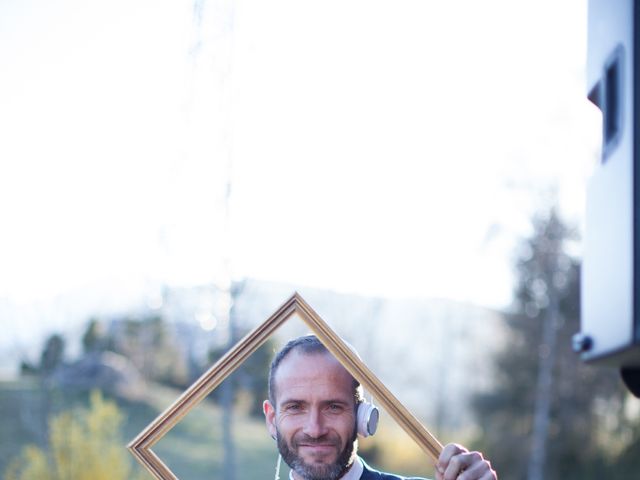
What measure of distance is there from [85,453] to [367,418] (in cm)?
810

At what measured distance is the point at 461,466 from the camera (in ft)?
7.01

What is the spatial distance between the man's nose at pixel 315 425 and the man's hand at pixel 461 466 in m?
0.44

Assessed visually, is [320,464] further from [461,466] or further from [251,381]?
[251,381]

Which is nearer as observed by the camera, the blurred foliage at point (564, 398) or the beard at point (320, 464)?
the beard at point (320, 464)

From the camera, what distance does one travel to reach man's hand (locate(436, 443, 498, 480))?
6.94 feet

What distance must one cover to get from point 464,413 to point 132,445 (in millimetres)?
13608

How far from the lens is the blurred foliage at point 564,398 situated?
14.1 metres

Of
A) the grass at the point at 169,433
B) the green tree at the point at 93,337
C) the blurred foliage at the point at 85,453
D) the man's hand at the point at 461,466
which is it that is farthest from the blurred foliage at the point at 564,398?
the man's hand at the point at 461,466

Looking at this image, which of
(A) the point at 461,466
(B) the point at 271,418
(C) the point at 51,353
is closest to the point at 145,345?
(C) the point at 51,353

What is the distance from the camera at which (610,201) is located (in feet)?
5.72

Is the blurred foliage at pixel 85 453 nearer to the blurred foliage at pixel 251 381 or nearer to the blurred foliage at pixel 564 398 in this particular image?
the blurred foliage at pixel 251 381

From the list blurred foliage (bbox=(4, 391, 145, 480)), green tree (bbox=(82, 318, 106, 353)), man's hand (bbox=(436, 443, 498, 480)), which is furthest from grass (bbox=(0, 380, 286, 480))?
man's hand (bbox=(436, 443, 498, 480))

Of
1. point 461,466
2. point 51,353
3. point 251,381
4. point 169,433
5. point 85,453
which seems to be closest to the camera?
point 461,466

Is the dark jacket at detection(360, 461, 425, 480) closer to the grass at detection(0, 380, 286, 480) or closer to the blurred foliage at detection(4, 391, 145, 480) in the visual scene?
the grass at detection(0, 380, 286, 480)
